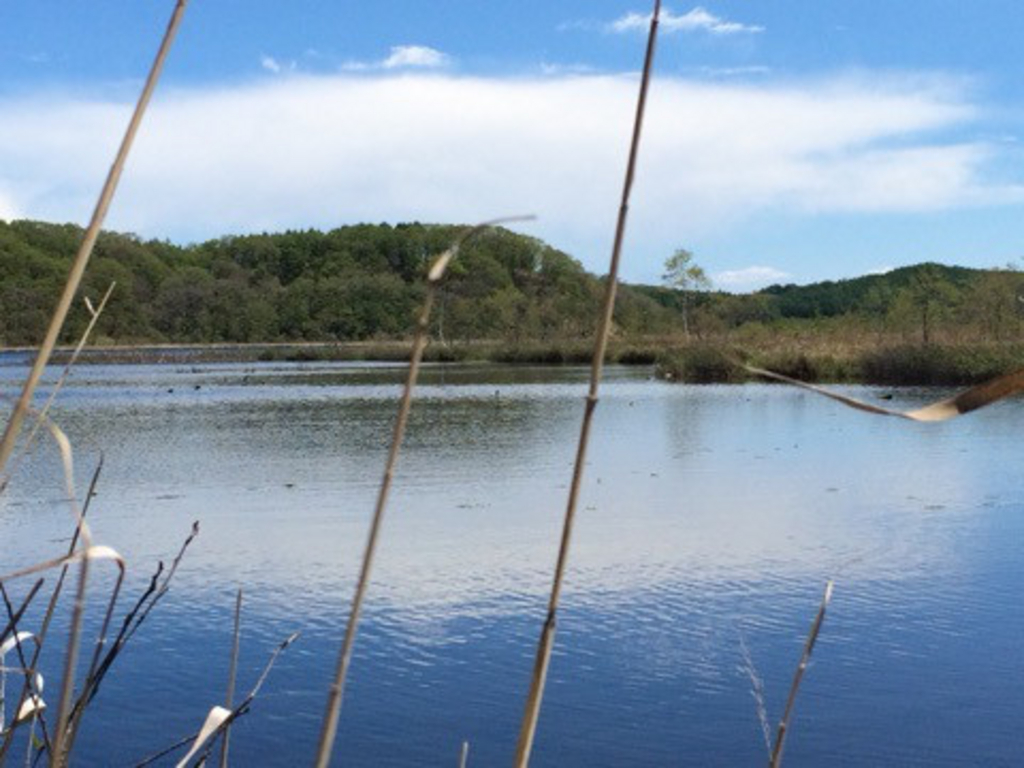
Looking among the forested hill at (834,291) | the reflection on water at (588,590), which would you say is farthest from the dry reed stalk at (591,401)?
the forested hill at (834,291)

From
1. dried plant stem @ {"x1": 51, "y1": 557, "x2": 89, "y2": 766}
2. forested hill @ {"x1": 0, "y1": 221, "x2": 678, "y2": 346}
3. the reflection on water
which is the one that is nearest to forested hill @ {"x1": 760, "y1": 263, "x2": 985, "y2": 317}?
forested hill @ {"x1": 0, "y1": 221, "x2": 678, "y2": 346}

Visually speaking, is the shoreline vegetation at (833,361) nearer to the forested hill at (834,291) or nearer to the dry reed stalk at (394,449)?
the dry reed stalk at (394,449)

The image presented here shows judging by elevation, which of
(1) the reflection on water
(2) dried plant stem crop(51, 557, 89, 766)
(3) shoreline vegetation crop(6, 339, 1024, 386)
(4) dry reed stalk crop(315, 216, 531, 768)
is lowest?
(1) the reflection on water

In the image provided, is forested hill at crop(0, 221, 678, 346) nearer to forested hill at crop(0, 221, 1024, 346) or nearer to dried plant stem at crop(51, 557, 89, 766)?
forested hill at crop(0, 221, 1024, 346)

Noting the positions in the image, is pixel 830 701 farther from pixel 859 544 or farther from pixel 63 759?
pixel 63 759

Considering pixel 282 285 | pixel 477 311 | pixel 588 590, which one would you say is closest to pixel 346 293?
pixel 282 285

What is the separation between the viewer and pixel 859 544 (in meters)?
9.05

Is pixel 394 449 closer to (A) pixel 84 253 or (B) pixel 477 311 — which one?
(A) pixel 84 253

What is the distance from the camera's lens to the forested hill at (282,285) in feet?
236

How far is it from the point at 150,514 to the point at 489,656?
526cm

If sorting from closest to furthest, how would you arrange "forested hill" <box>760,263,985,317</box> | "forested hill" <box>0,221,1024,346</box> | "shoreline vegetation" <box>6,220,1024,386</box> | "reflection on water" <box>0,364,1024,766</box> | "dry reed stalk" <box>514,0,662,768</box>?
"dry reed stalk" <box>514,0,662,768</box> → "reflection on water" <box>0,364,1024,766</box> → "shoreline vegetation" <box>6,220,1024,386</box> → "forested hill" <box>0,221,1024,346</box> → "forested hill" <box>760,263,985,317</box>

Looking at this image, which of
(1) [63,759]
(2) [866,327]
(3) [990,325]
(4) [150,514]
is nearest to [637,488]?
(4) [150,514]

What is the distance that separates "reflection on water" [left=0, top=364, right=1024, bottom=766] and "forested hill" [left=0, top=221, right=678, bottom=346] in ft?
155

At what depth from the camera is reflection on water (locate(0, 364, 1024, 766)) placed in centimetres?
543
